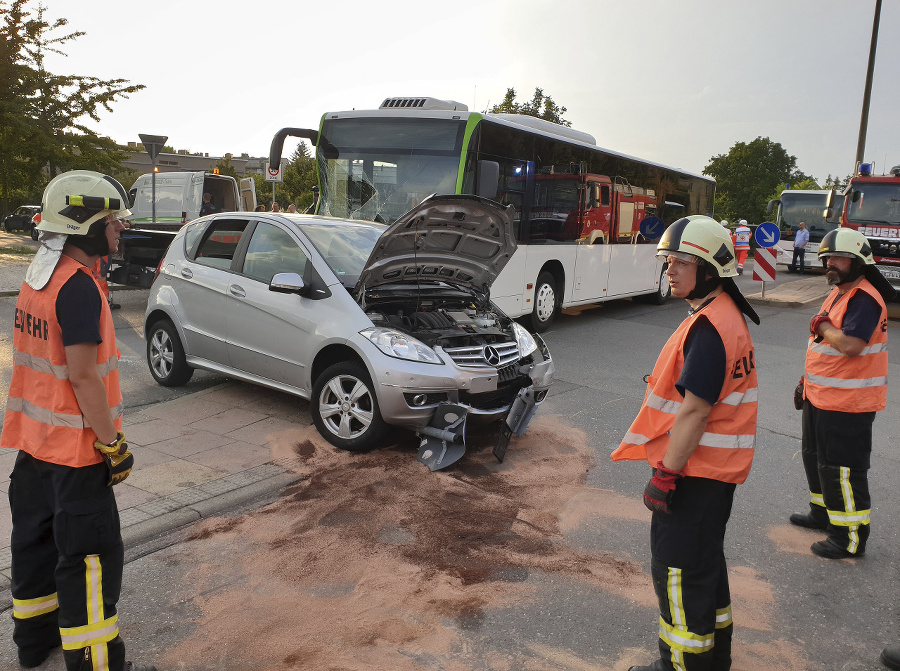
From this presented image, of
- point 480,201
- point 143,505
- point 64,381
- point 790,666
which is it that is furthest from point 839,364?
point 143,505

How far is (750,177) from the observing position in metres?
73.7

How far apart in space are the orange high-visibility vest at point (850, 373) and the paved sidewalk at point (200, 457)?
3407 millimetres

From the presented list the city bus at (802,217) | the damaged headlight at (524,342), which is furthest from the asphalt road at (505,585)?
the city bus at (802,217)

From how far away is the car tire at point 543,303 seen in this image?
38.4 feet

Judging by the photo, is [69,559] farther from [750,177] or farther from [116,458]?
[750,177]

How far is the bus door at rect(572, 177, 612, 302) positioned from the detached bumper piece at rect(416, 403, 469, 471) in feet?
25.5

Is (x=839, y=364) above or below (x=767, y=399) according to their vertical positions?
above

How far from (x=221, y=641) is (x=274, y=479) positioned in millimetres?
1926

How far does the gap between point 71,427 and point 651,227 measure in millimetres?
14038

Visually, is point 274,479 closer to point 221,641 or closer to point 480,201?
point 221,641

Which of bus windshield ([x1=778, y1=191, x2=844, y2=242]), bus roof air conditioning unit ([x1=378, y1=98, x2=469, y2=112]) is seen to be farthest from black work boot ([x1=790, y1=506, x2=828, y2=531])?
bus windshield ([x1=778, y1=191, x2=844, y2=242])

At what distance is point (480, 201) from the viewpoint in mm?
5711

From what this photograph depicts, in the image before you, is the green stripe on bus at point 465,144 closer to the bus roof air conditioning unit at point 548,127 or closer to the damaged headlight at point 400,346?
the bus roof air conditioning unit at point 548,127

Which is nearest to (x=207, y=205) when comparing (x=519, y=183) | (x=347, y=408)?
(x=519, y=183)
